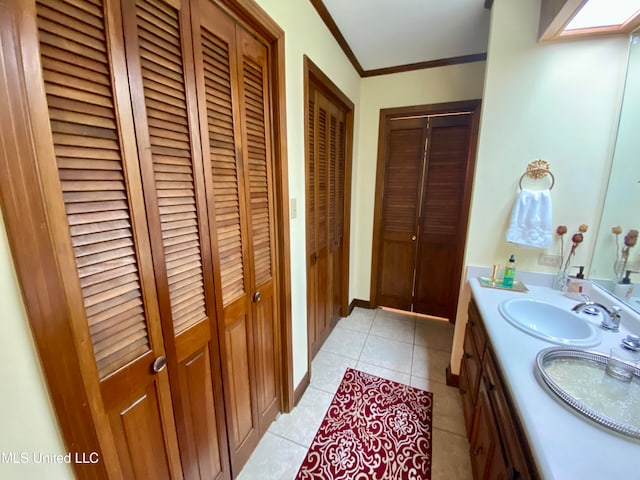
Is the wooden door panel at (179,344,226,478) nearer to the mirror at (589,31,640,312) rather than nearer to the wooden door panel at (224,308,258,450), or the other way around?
the wooden door panel at (224,308,258,450)

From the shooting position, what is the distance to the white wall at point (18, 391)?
52 centimetres

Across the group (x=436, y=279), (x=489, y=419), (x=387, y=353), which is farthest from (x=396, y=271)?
(x=489, y=419)

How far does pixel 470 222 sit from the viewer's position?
70.9 inches

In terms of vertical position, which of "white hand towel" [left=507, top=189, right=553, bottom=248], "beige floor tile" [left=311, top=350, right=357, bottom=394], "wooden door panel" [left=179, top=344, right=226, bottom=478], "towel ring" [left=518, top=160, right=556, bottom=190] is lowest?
"beige floor tile" [left=311, top=350, right=357, bottom=394]

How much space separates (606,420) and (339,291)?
2.24 m

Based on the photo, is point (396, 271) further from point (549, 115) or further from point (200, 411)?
point (200, 411)

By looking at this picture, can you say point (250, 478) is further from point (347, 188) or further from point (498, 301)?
point (347, 188)

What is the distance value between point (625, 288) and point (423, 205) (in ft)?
5.30

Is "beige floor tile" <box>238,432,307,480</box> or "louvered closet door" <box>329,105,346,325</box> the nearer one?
"beige floor tile" <box>238,432,307,480</box>

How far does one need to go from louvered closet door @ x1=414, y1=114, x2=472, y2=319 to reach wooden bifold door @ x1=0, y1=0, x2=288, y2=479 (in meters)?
1.94

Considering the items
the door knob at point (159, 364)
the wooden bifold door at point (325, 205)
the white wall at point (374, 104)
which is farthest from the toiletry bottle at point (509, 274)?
the door knob at point (159, 364)

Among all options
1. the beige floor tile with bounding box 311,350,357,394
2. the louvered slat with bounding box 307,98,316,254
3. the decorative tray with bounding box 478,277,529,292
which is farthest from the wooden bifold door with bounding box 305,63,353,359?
the decorative tray with bounding box 478,277,529,292

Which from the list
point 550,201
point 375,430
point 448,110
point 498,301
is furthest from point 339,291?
point 448,110

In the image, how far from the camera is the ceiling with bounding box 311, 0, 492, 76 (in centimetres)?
167
